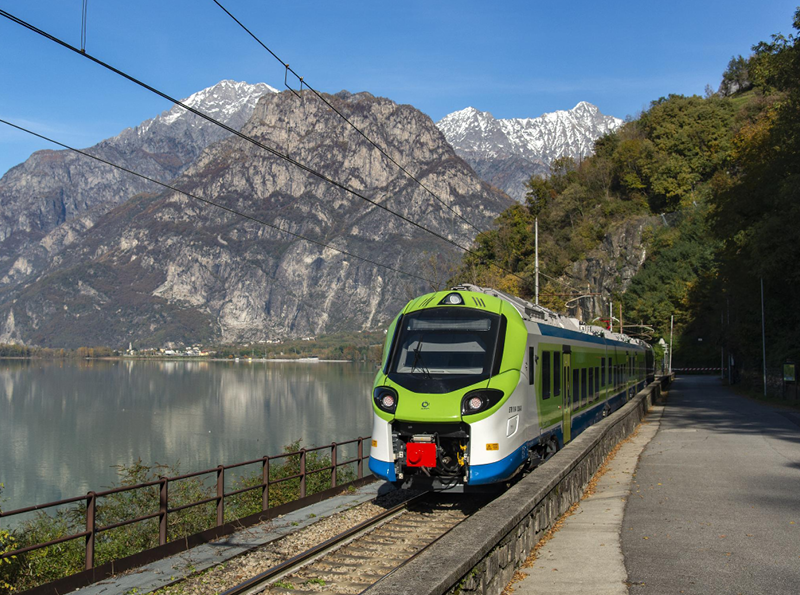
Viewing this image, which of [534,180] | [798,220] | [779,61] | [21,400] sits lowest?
[21,400]

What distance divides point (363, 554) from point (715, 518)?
487 cm

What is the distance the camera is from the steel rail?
8.20 m

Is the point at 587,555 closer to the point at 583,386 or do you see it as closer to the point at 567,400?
the point at 567,400

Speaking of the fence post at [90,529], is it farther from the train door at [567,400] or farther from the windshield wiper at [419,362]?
the train door at [567,400]

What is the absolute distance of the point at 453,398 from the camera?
455 inches

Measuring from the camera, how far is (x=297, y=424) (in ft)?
228

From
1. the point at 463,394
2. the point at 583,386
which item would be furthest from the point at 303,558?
the point at 583,386

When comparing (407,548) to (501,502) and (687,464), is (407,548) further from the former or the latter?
(687,464)

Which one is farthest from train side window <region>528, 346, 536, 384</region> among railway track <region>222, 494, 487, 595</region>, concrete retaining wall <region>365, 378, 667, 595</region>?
railway track <region>222, 494, 487, 595</region>

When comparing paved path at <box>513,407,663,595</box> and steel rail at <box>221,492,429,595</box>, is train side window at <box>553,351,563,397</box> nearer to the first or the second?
paved path at <box>513,407,663,595</box>

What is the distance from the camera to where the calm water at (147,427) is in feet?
154

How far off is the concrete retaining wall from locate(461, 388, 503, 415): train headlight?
4.02 ft

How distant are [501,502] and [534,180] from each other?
100389 millimetres

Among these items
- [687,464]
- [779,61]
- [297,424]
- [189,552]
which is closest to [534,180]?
[297,424]
